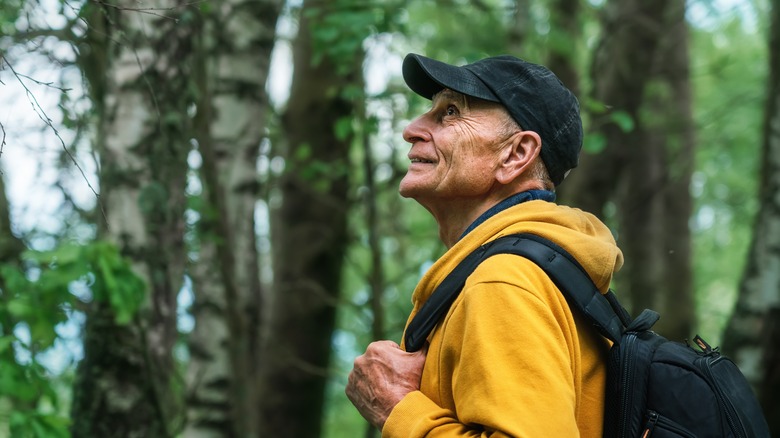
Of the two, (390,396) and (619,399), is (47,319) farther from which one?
(619,399)

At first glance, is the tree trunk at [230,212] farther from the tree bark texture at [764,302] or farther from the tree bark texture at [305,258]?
the tree bark texture at [764,302]

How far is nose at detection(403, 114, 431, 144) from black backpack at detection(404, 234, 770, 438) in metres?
0.52

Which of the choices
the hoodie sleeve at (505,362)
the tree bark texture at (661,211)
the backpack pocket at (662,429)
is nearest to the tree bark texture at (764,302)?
the tree bark texture at (661,211)

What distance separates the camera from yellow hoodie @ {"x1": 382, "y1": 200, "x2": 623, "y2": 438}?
2068 mm

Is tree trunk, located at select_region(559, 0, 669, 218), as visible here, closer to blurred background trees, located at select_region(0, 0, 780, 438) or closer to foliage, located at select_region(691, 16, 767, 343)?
blurred background trees, located at select_region(0, 0, 780, 438)

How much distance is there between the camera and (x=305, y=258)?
918cm

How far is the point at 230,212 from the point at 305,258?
260 cm

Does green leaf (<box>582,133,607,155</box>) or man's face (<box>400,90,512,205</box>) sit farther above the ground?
green leaf (<box>582,133,607,155</box>)

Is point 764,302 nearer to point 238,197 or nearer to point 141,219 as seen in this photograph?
point 238,197

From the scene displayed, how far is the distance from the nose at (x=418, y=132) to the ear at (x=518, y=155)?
0.26 meters

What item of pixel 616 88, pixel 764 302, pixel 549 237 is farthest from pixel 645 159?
pixel 549 237

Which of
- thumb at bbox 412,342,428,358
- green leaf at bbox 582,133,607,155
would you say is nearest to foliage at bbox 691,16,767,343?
green leaf at bbox 582,133,607,155

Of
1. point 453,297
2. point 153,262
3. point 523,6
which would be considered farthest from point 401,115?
point 453,297

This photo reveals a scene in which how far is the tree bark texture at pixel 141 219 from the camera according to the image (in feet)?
13.6
